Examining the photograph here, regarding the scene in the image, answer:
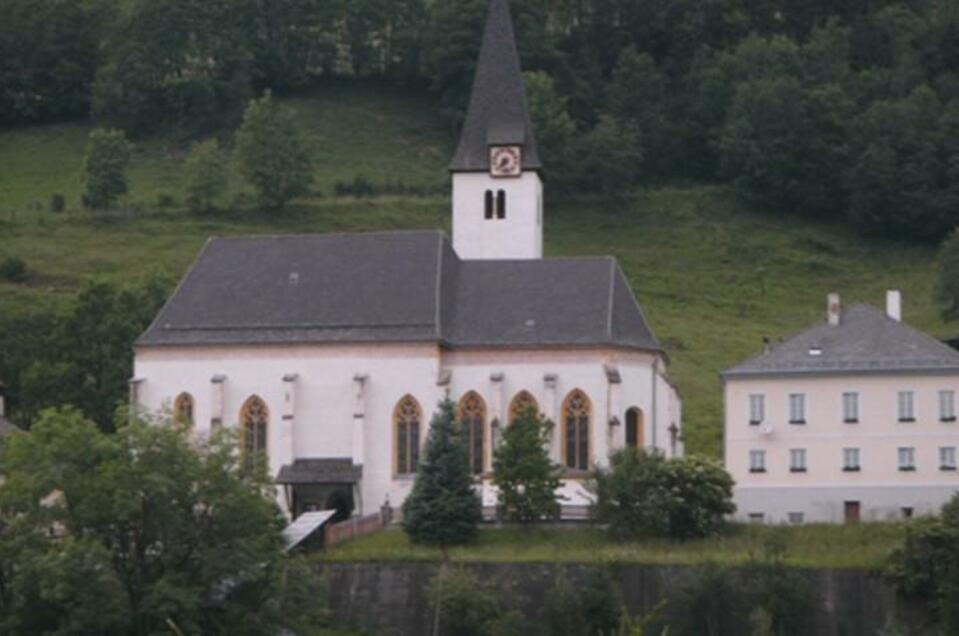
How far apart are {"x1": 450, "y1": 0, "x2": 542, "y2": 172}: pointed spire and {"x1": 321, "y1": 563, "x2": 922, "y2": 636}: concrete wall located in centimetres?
2822

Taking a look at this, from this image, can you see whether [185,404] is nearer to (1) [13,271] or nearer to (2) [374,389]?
(2) [374,389]

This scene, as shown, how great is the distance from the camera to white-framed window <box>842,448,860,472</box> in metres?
92.7

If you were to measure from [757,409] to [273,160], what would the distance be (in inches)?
2161

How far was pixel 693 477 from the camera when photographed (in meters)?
89.3

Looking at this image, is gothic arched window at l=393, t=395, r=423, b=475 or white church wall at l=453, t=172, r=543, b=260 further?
white church wall at l=453, t=172, r=543, b=260

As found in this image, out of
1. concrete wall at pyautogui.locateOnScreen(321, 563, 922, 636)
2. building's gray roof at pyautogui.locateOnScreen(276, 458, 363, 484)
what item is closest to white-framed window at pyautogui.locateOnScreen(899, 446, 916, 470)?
concrete wall at pyautogui.locateOnScreen(321, 563, 922, 636)

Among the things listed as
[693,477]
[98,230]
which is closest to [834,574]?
[693,477]

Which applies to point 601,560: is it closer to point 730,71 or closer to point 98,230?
point 98,230

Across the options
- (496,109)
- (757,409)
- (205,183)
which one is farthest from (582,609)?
(205,183)

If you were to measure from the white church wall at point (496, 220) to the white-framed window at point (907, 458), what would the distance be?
75.3 feet

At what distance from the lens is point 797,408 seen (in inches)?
3684

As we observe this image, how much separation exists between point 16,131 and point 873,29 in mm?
47488

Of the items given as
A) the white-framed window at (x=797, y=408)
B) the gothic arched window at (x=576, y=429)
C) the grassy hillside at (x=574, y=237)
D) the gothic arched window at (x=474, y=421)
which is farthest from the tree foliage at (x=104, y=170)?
the white-framed window at (x=797, y=408)

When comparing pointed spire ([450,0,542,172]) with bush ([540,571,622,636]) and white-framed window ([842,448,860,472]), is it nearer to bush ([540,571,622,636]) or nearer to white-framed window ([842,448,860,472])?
white-framed window ([842,448,860,472])
